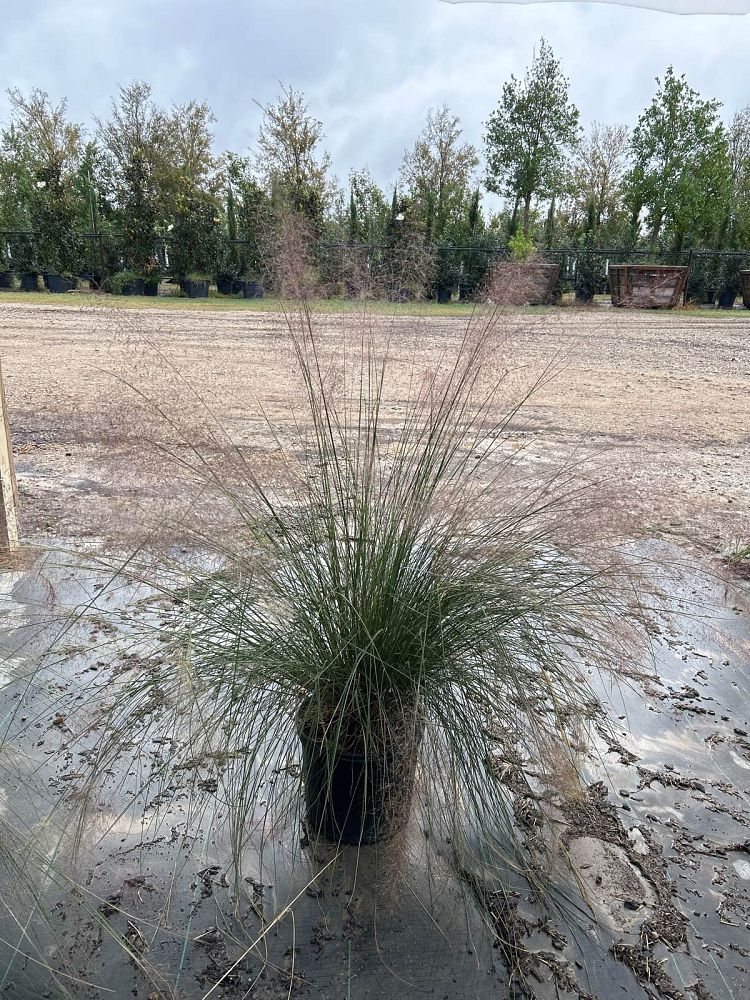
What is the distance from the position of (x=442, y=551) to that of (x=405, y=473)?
0.20 meters

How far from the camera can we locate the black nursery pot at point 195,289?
13.1 metres

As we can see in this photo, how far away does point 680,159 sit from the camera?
1377 cm

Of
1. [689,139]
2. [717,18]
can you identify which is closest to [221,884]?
[717,18]

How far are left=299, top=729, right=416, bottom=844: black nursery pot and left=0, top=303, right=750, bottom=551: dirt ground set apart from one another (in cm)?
53

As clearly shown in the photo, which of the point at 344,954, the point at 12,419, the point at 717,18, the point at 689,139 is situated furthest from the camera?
the point at 689,139

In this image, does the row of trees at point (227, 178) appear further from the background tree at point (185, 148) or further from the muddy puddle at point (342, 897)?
the muddy puddle at point (342, 897)

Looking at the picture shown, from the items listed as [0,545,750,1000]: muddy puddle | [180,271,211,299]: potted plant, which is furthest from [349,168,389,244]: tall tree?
[180,271,211,299]: potted plant

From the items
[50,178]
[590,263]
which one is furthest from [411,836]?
[50,178]

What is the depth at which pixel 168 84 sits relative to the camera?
63.9 inches

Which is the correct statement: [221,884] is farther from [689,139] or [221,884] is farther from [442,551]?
[689,139]

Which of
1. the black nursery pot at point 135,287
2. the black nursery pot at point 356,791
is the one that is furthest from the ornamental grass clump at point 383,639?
the black nursery pot at point 135,287

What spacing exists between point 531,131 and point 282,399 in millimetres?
12445

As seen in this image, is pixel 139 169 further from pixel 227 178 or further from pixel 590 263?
pixel 590 263

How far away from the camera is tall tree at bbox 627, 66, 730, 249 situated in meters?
13.3
